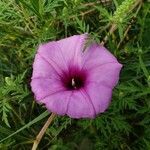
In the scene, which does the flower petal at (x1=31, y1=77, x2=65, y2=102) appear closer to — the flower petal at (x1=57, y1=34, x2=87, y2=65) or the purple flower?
the purple flower

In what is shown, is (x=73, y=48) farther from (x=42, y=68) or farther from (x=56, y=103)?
(x=56, y=103)

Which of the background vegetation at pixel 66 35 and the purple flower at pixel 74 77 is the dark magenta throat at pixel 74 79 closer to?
the purple flower at pixel 74 77

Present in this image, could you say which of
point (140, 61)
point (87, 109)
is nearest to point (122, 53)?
point (140, 61)

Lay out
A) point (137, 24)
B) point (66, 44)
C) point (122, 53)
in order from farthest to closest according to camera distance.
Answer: point (137, 24) < point (122, 53) < point (66, 44)

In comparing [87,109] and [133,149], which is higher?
[87,109]

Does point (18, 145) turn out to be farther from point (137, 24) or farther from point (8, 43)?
point (137, 24)

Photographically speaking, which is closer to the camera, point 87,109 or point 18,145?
point 87,109

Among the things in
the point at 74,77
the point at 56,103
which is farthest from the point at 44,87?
the point at 74,77

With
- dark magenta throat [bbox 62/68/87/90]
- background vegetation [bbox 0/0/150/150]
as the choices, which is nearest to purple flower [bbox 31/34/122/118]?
dark magenta throat [bbox 62/68/87/90]
